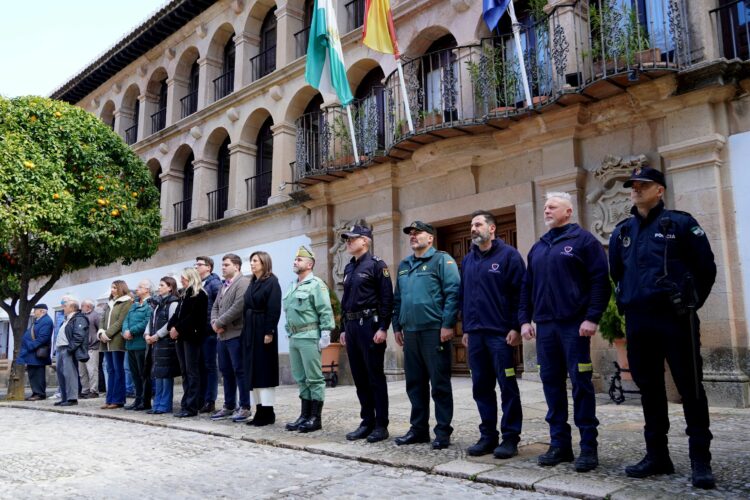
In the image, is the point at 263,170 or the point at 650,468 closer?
the point at 650,468

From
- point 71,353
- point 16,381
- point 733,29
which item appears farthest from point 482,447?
point 16,381

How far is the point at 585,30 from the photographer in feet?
36.1

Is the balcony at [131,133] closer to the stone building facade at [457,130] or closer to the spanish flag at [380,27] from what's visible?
the stone building facade at [457,130]

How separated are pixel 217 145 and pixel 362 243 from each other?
1442 centimetres

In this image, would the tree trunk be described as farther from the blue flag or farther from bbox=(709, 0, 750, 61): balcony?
A: bbox=(709, 0, 750, 61): balcony

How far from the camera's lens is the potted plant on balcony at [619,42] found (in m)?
9.54

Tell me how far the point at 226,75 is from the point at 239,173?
3.60 metres

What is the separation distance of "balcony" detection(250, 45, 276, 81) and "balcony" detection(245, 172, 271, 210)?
2832 millimetres

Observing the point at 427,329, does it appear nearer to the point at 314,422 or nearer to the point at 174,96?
the point at 314,422

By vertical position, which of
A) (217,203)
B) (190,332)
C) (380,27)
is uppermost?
(380,27)

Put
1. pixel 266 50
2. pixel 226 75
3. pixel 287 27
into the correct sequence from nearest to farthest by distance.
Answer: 1. pixel 287 27
2. pixel 266 50
3. pixel 226 75

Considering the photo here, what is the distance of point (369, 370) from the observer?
6.49 meters

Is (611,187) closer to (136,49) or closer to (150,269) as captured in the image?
(150,269)

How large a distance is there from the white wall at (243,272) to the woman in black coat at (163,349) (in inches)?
69.6
